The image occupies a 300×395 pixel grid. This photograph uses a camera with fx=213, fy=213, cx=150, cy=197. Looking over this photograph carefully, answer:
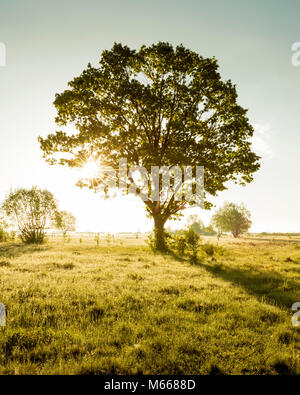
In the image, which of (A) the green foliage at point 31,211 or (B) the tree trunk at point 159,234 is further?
(A) the green foliage at point 31,211

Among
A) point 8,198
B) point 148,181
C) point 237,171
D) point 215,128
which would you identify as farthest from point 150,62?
point 8,198

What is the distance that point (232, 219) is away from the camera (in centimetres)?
9538

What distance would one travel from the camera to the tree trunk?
23406 mm

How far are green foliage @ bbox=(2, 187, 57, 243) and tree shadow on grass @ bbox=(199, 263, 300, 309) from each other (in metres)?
34.6

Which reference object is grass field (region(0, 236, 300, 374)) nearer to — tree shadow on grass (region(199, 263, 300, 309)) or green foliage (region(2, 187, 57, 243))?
tree shadow on grass (region(199, 263, 300, 309))

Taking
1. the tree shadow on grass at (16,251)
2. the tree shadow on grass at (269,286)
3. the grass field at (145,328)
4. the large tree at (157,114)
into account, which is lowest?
the tree shadow on grass at (16,251)

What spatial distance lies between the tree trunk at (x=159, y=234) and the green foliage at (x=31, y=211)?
23.8 m

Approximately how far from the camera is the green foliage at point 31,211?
37312 millimetres

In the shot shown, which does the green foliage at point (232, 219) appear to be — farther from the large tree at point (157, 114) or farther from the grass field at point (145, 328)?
the grass field at point (145, 328)

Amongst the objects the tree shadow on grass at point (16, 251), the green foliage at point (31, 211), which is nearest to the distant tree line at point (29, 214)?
the green foliage at point (31, 211)

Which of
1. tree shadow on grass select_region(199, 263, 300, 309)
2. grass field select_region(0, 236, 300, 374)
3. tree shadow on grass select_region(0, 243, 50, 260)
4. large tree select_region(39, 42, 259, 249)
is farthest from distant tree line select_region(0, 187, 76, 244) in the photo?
tree shadow on grass select_region(199, 263, 300, 309)

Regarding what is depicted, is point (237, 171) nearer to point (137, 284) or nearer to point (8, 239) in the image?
point (137, 284)

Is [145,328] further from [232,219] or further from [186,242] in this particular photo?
[232,219]

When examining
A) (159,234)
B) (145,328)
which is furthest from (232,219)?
(145,328)
